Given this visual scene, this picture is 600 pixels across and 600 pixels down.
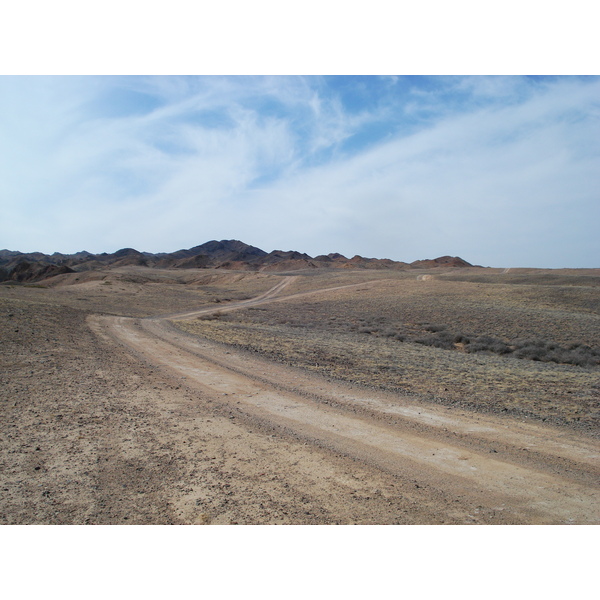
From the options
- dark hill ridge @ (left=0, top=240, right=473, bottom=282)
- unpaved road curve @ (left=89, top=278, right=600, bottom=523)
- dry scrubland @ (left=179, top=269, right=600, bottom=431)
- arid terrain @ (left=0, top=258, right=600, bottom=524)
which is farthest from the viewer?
dark hill ridge @ (left=0, top=240, right=473, bottom=282)

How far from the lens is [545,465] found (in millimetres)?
6102

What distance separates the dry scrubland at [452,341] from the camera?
10.5 m

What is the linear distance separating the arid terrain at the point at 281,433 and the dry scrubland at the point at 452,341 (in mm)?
126

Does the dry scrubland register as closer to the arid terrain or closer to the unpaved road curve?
the arid terrain

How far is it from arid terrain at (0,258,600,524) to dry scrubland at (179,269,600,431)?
0.13 m

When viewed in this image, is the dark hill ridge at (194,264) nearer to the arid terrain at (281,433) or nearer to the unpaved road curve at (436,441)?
the arid terrain at (281,433)

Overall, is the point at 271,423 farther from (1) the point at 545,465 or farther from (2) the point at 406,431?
(1) the point at 545,465

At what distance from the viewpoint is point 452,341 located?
2266 cm

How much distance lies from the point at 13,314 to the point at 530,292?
39096 mm

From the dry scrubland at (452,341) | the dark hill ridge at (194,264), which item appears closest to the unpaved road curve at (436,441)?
the dry scrubland at (452,341)

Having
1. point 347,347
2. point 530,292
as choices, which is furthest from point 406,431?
point 530,292

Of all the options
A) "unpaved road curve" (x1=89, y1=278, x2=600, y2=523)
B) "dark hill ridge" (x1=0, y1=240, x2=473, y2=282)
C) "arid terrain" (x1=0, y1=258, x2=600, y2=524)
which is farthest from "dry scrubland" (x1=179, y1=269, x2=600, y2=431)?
"dark hill ridge" (x1=0, y1=240, x2=473, y2=282)

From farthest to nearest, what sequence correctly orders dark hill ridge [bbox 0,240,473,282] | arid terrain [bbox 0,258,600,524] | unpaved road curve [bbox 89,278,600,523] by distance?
dark hill ridge [bbox 0,240,473,282], unpaved road curve [bbox 89,278,600,523], arid terrain [bbox 0,258,600,524]

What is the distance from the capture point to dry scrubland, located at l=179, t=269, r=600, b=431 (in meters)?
10.5
